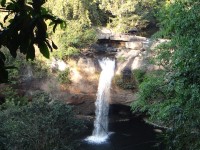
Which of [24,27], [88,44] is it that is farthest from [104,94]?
[24,27]

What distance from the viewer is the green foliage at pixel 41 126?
35.2ft

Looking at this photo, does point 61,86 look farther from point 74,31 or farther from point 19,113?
point 19,113

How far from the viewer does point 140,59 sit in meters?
19.2

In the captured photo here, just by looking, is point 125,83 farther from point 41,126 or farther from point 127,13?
point 41,126

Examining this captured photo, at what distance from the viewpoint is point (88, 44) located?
2045cm

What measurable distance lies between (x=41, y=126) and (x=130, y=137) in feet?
27.1

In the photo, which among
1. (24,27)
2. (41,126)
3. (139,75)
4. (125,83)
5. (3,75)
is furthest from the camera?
(125,83)

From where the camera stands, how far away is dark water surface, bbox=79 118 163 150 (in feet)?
54.5

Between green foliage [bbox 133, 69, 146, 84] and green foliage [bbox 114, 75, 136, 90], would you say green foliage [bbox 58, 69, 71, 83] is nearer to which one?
green foliage [bbox 114, 75, 136, 90]

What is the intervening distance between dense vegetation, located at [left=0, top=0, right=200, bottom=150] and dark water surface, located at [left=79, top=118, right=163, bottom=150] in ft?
8.68

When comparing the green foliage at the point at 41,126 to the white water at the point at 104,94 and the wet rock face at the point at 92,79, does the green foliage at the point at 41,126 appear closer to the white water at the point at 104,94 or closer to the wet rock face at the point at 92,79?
the wet rock face at the point at 92,79

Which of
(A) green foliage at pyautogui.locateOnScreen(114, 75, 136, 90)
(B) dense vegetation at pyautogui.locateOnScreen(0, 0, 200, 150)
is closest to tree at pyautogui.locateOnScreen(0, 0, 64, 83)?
(B) dense vegetation at pyautogui.locateOnScreen(0, 0, 200, 150)

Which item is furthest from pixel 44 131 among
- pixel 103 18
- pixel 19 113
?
pixel 103 18

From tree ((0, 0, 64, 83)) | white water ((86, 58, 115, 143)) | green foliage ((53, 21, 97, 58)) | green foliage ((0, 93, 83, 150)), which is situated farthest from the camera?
white water ((86, 58, 115, 143))
